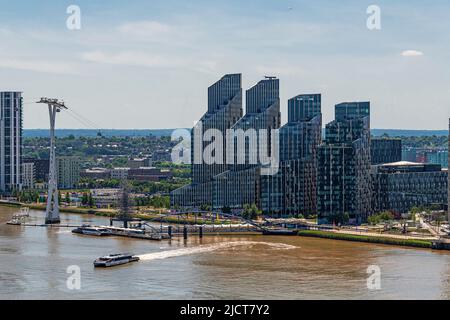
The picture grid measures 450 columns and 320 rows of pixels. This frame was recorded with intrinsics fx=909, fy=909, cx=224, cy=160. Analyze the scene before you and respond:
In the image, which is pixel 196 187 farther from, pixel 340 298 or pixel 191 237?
pixel 340 298

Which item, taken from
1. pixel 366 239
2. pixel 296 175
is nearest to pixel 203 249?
pixel 366 239

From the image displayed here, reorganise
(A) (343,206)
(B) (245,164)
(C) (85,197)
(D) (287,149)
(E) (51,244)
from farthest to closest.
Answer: (C) (85,197)
(B) (245,164)
(D) (287,149)
(A) (343,206)
(E) (51,244)

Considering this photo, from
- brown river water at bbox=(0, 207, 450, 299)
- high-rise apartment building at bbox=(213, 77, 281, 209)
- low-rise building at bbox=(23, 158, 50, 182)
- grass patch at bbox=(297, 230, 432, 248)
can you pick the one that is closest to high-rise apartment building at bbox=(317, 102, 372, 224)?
grass patch at bbox=(297, 230, 432, 248)

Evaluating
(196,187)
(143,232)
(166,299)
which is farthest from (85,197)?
(166,299)

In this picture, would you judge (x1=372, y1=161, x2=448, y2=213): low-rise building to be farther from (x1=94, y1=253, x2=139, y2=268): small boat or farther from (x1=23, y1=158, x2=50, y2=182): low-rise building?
(x1=23, y1=158, x2=50, y2=182): low-rise building

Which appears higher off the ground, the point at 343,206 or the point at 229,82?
the point at 229,82
